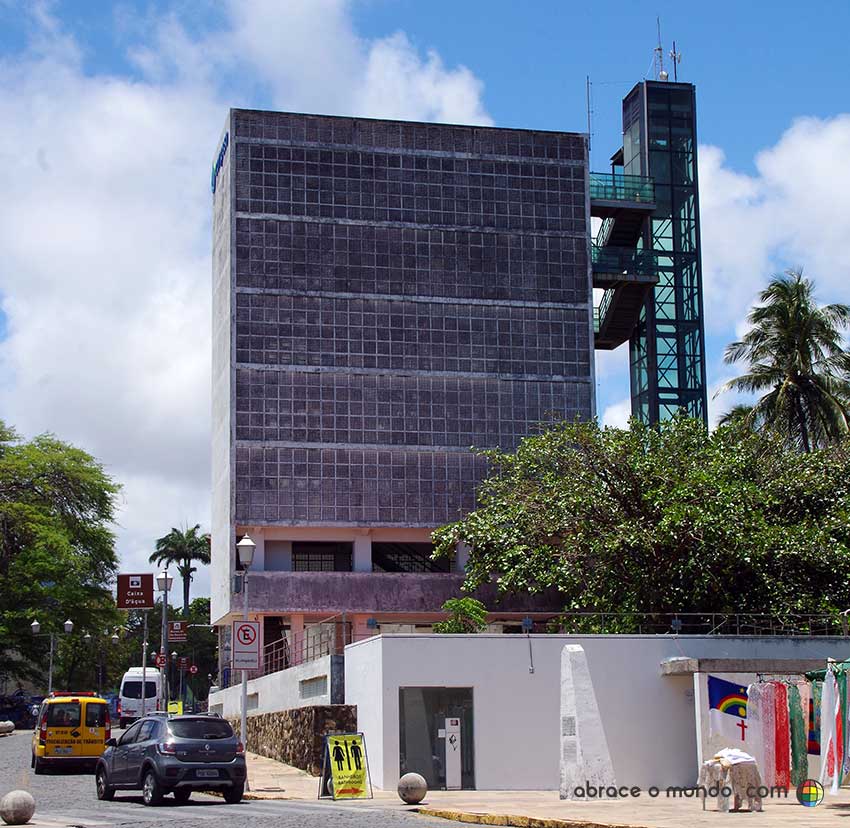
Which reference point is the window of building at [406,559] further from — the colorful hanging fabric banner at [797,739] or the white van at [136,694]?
the colorful hanging fabric banner at [797,739]

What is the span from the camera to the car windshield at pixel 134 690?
6009cm

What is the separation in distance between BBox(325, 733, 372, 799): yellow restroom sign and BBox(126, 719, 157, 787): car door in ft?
9.88

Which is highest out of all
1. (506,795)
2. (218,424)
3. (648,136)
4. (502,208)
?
(648,136)

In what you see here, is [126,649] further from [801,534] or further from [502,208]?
[801,534]

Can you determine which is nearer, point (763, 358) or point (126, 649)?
point (763, 358)

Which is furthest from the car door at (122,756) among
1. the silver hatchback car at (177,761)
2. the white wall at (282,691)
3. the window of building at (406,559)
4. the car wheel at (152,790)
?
the window of building at (406,559)

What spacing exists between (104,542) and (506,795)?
44.1 metres

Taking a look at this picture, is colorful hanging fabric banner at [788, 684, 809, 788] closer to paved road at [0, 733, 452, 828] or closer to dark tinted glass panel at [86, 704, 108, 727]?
paved road at [0, 733, 452, 828]

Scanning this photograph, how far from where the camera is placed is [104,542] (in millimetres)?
65500

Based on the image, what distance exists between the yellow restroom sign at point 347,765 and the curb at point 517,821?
3.33 metres

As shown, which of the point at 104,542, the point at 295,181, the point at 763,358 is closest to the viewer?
the point at 763,358

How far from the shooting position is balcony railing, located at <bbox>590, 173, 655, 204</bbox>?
59.8 m

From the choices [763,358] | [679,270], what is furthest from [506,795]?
[679,270]

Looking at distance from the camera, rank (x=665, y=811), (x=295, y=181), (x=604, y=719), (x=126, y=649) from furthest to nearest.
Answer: (x=126, y=649), (x=295, y=181), (x=604, y=719), (x=665, y=811)
